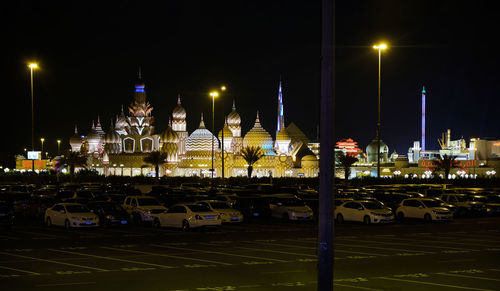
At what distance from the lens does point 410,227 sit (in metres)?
26.7

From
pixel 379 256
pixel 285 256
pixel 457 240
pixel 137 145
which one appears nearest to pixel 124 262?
pixel 285 256

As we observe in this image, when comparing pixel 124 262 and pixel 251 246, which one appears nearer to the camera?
pixel 124 262

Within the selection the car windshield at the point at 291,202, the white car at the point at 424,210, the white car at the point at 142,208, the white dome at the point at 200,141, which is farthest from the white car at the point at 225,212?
the white dome at the point at 200,141

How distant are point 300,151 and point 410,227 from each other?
87.1m

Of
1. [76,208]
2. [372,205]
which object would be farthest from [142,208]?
[372,205]

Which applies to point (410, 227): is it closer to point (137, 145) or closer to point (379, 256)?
point (379, 256)

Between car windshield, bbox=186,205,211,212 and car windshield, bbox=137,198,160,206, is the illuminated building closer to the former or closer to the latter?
car windshield, bbox=137,198,160,206

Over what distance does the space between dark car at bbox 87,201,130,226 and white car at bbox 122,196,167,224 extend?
83 cm

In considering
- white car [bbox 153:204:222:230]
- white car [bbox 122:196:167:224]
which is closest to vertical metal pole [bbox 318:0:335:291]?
white car [bbox 153:204:222:230]

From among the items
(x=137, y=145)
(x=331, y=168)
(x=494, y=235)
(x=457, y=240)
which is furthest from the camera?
(x=137, y=145)

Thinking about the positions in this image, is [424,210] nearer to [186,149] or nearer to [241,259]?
[241,259]

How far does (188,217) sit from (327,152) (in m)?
17.3

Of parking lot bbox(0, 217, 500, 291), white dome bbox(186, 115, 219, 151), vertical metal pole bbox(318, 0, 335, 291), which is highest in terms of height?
white dome bbox(186, 115, 219, 151)

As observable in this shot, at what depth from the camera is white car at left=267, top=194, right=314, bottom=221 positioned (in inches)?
1162
